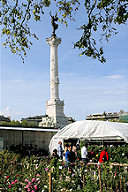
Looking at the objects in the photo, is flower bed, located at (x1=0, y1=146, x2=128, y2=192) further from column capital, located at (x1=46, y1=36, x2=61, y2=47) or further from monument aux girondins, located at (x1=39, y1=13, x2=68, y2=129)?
column capital, located at (x1=46, y1=36, x2=61, y2=47)

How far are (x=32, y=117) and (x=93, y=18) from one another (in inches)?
2790

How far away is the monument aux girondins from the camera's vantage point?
30484 mm

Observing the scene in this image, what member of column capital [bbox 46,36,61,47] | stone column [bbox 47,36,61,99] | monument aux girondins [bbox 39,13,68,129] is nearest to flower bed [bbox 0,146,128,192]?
monument aux girondins [bbox 39,13,68,129]

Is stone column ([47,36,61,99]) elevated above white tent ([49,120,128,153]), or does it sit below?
above

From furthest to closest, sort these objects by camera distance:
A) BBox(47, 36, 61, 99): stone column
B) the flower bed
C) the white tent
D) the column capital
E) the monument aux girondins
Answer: the column capital → BBox(47, 36, 61, 99): stone column → the monument aux girondins → the white tent → the flower bed

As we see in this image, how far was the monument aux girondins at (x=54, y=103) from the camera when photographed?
3048 centimetres

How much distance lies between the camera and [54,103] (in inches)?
1234

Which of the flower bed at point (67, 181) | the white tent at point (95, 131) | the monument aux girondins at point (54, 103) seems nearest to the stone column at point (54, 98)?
the monument aux girondins at point (54, 103)

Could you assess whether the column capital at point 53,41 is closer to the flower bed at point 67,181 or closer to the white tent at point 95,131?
the white tent at point 95,131

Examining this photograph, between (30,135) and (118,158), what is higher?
(30,135)

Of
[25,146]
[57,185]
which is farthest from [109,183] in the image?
[25,146]

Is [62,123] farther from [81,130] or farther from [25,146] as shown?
[81,130]

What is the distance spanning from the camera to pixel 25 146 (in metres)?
19.3

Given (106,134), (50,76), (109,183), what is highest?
(50,76)
